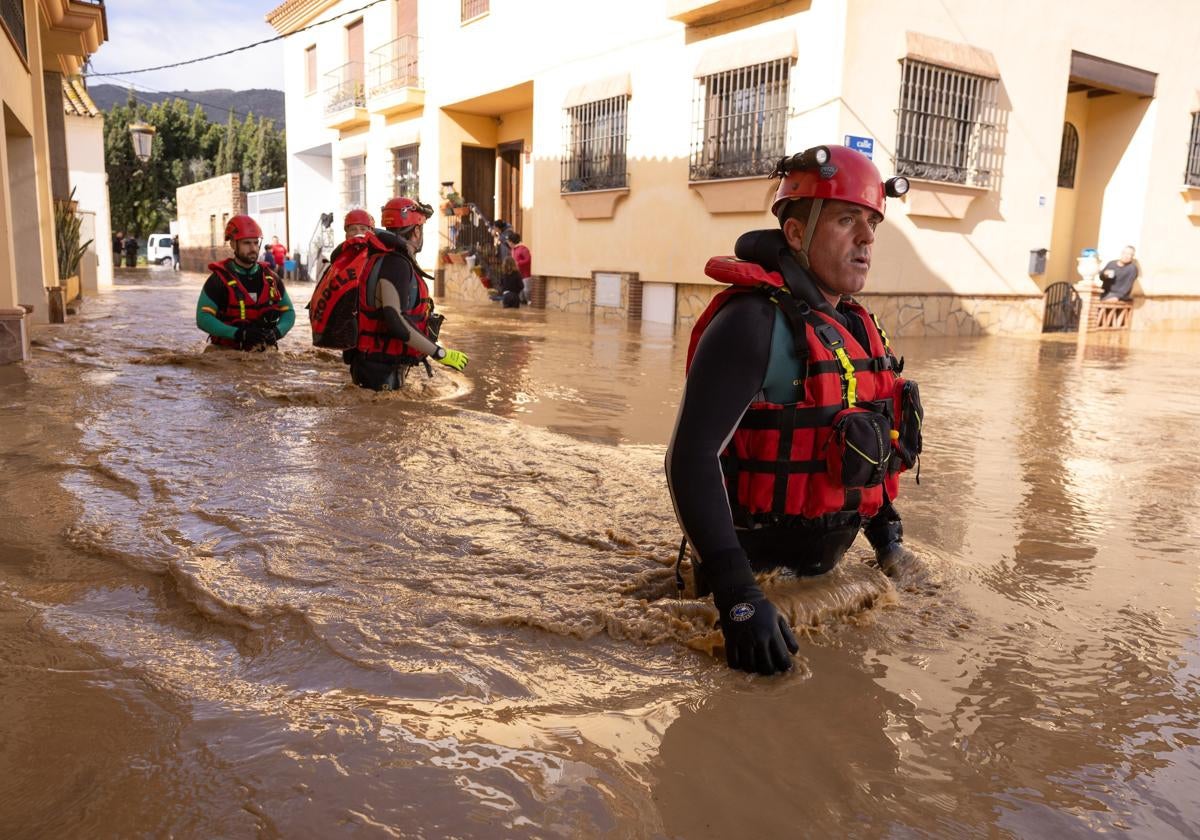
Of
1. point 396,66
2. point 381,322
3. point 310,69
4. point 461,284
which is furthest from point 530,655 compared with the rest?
point 310,69

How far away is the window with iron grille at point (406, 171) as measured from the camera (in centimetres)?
2156

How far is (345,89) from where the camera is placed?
24.2 m

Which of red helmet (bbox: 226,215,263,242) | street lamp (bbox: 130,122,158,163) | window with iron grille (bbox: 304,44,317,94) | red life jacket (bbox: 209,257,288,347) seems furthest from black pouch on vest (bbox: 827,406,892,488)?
window with iron grille (bbox: 304,44,317,94)

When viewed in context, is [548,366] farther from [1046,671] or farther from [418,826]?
[418,826]

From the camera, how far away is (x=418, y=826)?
1.73m

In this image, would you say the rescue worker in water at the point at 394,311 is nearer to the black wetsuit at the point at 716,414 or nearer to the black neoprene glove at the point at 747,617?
the black wetsuit at the point at 716,414

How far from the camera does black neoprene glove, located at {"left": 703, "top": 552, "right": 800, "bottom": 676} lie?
2.28 meters

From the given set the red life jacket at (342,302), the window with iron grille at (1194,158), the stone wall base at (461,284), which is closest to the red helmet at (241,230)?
the red life jacket at (342,302)

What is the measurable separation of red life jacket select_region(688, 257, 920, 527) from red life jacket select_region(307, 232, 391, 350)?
3.93 m

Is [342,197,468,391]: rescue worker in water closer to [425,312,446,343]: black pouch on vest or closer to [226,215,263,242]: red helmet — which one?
[425,312,446,343]: black pouch on vest

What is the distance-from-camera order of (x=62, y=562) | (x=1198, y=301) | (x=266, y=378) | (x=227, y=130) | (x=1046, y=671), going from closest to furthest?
(x=1046, y=671)
(x=62, y=562)
(x=266, y=378)
(x=1198, y=301)
(x=227, y=130)

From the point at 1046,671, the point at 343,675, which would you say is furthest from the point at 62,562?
the point at 1046,671

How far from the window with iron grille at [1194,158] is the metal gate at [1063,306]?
254cm

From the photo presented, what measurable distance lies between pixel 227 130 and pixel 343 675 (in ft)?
167
